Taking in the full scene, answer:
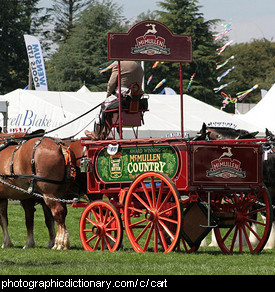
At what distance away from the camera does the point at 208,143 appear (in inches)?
379

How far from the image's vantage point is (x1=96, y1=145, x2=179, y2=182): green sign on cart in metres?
9.70

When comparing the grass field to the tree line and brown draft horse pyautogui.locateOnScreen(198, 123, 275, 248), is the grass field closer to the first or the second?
brown draft horse pyautogui.locateOnScreen(198, 123, 275, 248)

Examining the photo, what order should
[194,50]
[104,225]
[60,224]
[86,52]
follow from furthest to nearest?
[86,52]
[194,50]
[60,224]
[104,225]

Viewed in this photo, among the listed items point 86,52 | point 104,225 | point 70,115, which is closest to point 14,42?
point 86,52

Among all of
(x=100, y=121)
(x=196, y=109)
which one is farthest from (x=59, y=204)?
(x=196, y=109)

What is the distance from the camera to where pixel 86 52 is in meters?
53.3

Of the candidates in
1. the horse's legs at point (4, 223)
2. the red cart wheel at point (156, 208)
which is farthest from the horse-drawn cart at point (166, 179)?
the horse's legs at point (4, 223)

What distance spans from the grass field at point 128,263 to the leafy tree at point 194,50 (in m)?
35.4

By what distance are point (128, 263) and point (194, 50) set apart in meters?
40.1

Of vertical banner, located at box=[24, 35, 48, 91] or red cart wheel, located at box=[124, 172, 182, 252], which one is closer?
red cart wheel, located at box=[124, 172, 182, 252]

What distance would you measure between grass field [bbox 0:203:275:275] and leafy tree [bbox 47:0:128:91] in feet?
132

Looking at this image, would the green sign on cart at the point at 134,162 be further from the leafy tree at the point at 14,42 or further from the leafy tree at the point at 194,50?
the leafy tree at the point at 14,42

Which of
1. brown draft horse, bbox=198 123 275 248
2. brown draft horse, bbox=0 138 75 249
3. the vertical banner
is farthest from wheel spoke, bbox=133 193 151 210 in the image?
the vertical banner

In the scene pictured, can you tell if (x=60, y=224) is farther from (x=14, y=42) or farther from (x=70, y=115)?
(x=14, y=42)
